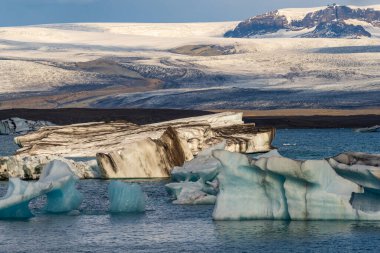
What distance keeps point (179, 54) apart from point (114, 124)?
128 metres

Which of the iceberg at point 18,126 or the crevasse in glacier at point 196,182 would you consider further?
the iceberg at point 18,126

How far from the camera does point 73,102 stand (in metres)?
139

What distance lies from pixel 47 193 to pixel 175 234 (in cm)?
386

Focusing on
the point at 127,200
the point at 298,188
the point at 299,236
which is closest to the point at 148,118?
the point at 127,200

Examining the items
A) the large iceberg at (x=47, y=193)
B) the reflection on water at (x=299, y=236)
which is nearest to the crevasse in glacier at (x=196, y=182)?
the large iceberg at (x=47, y=193)

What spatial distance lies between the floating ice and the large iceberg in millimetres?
913

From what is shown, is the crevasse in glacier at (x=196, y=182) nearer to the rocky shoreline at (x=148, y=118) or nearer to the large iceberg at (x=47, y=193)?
the large iceberg at (x=47, y=193)

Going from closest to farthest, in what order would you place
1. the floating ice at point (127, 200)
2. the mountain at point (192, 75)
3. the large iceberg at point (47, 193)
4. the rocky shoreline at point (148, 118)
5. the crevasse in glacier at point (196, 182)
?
the large iceberg at point (47, 193)
the floating ice at point (127, 200)
the crevasse in glacier at point (196, 182)
the rocky shoreline at point (148, 118)
the mountain at point (192, 75)

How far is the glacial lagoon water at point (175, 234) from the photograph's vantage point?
1922 centimetres

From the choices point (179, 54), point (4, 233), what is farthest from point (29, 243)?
point (179, 54)

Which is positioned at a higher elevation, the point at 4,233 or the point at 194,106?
the point at 4,233

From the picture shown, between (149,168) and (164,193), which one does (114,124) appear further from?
(164,193)

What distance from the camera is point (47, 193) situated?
23516 millimetres

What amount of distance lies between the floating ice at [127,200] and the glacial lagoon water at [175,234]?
0.24 metres
